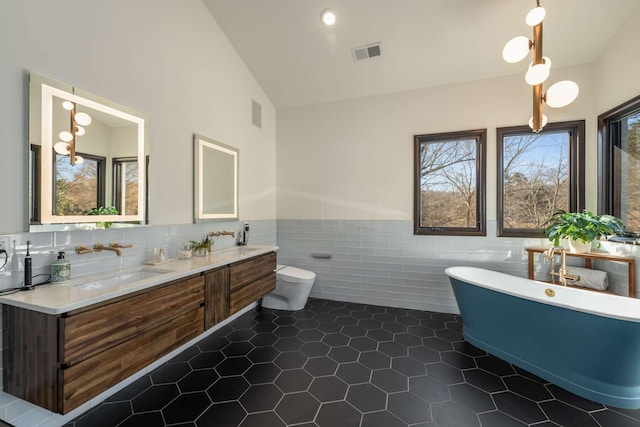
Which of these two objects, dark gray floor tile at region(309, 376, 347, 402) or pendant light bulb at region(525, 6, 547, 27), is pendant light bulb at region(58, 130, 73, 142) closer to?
dark gray floor tile at region(309, 376, 347, 402)

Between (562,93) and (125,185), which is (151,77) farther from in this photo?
(562,93)

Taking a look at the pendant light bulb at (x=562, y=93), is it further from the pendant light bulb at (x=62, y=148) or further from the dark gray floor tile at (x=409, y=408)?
the pendant light bulb at (x=62, y=148)

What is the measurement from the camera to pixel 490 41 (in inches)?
114

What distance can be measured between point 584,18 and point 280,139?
11.7 feet

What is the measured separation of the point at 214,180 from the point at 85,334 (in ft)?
6.23

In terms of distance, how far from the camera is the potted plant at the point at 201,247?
2.67 m

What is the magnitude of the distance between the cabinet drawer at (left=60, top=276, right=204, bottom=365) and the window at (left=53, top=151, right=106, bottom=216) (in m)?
0.74

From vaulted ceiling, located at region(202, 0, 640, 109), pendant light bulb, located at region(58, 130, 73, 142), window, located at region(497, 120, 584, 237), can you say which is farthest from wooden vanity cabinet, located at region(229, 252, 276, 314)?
window, located at region(497, 120, 584, 237)

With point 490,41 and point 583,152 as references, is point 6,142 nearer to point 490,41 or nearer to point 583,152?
point 490,41

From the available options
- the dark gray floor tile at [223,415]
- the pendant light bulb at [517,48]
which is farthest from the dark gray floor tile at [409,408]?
the pendant light bulb at [517,48]

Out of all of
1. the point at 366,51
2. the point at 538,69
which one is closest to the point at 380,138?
the point at 366,51

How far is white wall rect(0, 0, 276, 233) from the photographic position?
1.53m

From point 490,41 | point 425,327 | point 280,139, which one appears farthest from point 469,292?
point 280,139

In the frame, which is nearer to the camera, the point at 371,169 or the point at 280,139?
the point at 371,169
